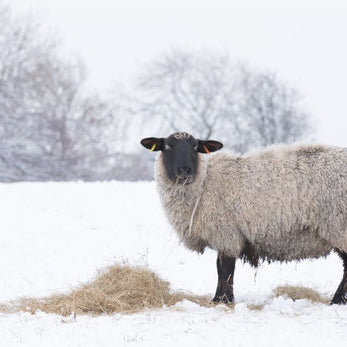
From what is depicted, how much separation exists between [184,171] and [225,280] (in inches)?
61.7

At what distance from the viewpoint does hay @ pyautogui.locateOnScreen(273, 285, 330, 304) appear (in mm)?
8719

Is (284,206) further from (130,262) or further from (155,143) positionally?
(130,262)

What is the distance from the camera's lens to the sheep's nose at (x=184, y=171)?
8688mm

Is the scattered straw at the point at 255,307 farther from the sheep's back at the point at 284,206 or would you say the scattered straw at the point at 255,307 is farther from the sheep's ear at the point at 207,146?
the sheep's ear at the point at 207,146

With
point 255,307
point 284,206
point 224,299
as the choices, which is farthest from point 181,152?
point 255,307

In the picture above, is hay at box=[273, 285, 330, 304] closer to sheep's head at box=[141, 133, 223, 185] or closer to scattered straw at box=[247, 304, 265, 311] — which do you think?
scattered straw at box=[247, 304, 265, 311]

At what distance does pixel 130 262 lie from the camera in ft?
36.5

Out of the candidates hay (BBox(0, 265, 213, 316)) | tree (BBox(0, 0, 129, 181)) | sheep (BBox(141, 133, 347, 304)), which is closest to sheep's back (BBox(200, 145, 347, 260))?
sheep (BBox(141, 133, 347, 304))

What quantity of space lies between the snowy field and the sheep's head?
107 cm

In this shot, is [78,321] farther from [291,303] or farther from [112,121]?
[112,121]

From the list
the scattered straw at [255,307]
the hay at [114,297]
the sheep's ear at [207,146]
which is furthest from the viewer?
the sheep's ear at [207,146]

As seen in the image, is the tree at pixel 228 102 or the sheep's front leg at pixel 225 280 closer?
the sheep's front leg at pixel 225 280

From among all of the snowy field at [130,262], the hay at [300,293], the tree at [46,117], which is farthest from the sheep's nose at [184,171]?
the tree at [46,117]

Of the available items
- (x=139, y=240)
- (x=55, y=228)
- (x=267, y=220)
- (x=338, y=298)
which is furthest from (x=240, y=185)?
(x=55, y=228)
